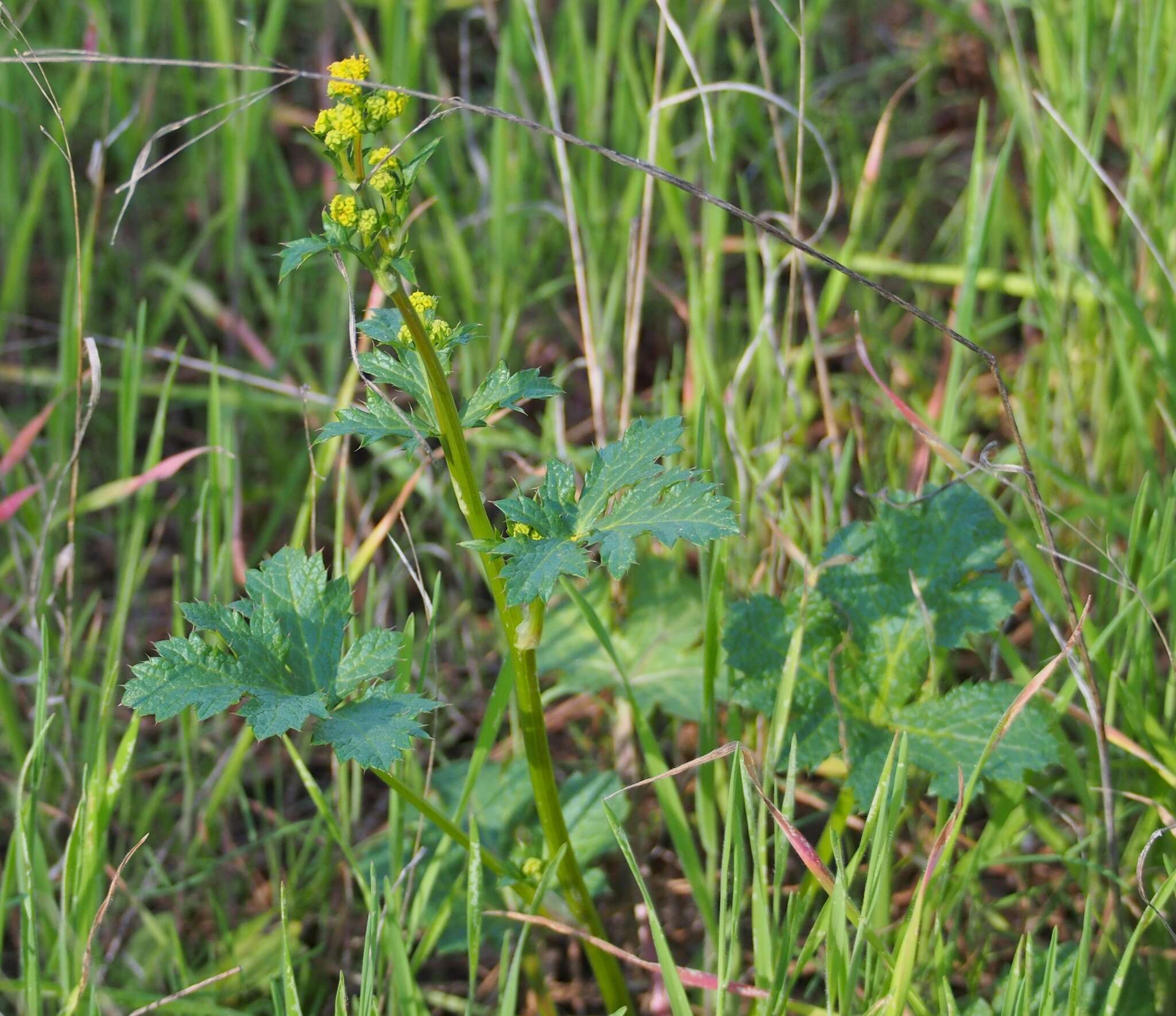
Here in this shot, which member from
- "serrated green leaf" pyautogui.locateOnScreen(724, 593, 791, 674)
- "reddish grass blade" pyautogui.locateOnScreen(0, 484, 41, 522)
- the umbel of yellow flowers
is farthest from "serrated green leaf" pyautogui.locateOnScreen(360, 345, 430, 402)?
"reddish grass blade" pyautogui.locateOnScreen(0, 484, 41, 522)

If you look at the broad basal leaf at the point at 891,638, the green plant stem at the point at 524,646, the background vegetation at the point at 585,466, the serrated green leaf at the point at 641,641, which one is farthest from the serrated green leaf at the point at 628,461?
the serrated green leaf at the point at 641,641

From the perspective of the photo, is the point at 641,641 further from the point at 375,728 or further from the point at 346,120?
the point at 346,120

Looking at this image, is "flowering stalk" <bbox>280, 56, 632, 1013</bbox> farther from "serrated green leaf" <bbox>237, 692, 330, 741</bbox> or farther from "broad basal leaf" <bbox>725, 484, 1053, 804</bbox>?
"broad basal leaf" <bbox>725, 484, 1053, 804</bbox>

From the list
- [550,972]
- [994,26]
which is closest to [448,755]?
[550,972]

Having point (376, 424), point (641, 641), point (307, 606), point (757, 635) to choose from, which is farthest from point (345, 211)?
point (641, 641)

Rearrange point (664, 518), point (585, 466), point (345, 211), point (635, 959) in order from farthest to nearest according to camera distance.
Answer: point (585, 466) → point (635, 959) → point (664, 518) → point (345, 211)

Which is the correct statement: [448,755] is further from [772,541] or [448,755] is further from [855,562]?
[855,562]

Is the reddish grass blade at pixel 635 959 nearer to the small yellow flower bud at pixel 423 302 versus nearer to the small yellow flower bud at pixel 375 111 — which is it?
the small yellow flower bud at pixel 423 302
